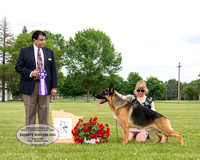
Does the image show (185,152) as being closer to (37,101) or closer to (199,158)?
(199,158)

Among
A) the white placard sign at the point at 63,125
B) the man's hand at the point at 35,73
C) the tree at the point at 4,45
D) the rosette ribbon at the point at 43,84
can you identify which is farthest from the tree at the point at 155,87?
the man's hand at the point at 35,73

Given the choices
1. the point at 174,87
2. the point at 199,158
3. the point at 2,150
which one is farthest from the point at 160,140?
the point at 174,87

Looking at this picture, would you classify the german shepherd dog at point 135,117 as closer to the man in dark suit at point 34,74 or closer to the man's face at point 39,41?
the man in dark suit at point 34,74

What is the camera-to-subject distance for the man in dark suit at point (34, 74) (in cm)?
564

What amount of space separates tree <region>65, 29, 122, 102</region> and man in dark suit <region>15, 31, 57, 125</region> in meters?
43.9

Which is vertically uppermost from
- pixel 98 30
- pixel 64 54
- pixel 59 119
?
pixel 98 30

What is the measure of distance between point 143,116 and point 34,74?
303 cm

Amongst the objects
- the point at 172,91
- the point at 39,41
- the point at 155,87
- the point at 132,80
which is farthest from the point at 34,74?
the point at 172,91

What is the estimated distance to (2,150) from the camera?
5316mm

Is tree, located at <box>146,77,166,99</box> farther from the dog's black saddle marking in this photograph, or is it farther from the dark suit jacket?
the dark suit jacket

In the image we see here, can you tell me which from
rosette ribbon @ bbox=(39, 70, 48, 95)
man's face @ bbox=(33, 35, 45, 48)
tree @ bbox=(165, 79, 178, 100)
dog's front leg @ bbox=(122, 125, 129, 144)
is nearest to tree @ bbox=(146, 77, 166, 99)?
tree @ bbox=(165, 79, 178, 100)

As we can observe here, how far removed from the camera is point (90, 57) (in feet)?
167

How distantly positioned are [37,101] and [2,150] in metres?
1.37

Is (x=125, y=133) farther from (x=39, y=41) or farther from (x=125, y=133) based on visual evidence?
(x=39, y=41)
